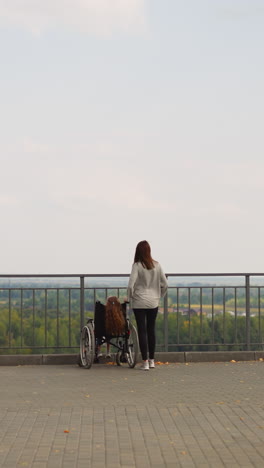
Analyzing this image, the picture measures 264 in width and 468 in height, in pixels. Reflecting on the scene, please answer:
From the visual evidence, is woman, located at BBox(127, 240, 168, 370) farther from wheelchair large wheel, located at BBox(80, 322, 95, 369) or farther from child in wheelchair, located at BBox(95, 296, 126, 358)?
wheelchair large wheel, located at BBox(80, 322, 95, 369)

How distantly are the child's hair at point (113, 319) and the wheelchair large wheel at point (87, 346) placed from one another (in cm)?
27

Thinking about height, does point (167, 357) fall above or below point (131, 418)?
above

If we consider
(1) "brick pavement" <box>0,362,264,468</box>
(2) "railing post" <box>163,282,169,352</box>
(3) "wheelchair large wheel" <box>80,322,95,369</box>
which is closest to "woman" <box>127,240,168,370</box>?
(1) "brick pavement" <box>0,362,264,468</box>

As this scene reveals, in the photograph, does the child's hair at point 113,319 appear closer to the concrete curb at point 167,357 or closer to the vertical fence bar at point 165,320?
the concrete curb at point 167,357

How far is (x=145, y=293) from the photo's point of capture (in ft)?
46.4

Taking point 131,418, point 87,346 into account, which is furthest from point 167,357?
point 131,418

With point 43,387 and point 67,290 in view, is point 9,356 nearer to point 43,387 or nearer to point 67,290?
point 67,290

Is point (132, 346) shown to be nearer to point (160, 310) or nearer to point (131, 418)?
point (160, 310)

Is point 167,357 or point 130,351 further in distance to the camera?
point 167,357

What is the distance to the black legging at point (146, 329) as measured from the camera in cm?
1410

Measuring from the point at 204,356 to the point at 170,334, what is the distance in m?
0.66

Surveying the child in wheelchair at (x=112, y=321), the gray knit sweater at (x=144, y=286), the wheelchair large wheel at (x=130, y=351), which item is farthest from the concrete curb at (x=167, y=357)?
the gray knit sweater at (x=144, y=286)

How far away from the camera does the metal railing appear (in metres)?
14.8

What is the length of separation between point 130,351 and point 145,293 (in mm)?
900
